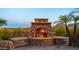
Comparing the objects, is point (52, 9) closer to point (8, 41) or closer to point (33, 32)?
point (33, 32)

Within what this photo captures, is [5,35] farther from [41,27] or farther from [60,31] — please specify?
[60,31]

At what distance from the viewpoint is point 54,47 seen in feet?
10.8

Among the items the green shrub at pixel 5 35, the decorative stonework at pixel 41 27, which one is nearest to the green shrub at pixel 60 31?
the decorative stonework at pixel 41 27

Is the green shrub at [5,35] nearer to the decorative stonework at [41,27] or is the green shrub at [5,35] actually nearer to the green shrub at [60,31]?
the decorative stonework at [41,27]

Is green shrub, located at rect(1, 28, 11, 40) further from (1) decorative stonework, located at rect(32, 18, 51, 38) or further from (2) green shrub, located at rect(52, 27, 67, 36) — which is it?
(2) green shrub, located at rect(52, 27, 67, 36)

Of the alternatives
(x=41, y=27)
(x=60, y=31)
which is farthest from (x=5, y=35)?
(x=60, y=31)

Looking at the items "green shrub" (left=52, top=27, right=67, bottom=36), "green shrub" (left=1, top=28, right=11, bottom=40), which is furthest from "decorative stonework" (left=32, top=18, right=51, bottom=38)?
"green shrub" (left=1, top=28, right=11, bottom=40)

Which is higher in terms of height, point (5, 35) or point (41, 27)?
point (41, 27)

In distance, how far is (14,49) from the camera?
10.7 feet
